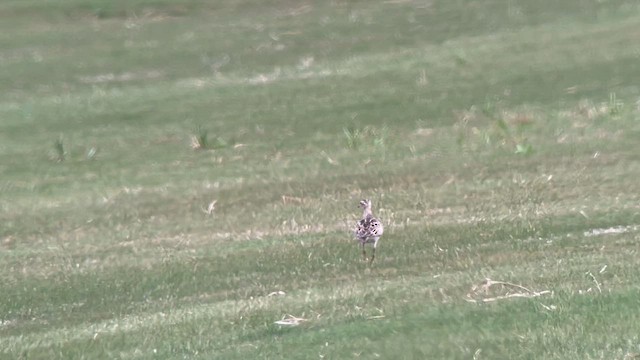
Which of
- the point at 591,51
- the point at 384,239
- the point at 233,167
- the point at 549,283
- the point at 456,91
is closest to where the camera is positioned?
the point at 549,283

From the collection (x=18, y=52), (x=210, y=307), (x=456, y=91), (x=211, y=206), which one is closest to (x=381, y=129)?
(x=456, y=91)

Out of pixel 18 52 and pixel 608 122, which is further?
pixel 18 52

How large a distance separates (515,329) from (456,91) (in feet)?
34.5

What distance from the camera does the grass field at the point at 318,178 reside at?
26.3 feet

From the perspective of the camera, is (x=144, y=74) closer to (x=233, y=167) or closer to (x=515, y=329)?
(x=233, y=167)

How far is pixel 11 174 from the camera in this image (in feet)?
48.7

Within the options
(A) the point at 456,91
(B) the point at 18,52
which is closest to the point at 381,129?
(A) the point at 456,91

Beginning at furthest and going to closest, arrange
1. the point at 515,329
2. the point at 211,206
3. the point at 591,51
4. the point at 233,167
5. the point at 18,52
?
the point at 18,52
the point at 591,51
the point at 233,167
the point at 211,206
the point at 515,329

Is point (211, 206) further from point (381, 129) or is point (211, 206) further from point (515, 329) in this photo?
point (515, 329)

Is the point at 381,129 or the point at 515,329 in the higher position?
the point at 515,329

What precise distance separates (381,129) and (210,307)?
278 inches

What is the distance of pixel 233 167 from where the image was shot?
1442 cm

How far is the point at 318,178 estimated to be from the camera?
1347 cm

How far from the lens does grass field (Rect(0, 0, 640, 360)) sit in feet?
26.3
